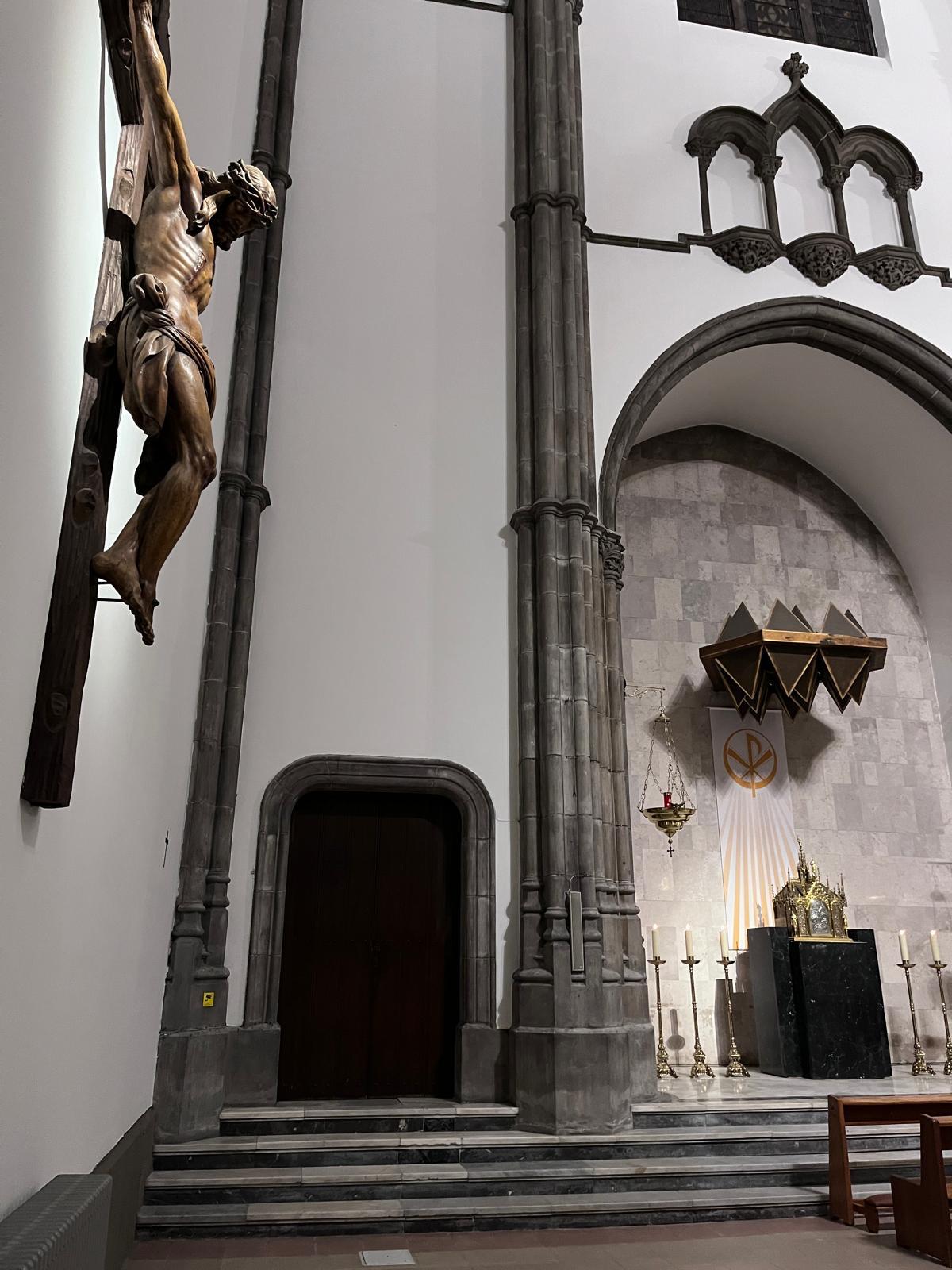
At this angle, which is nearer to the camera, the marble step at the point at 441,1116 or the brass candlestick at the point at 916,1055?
the marble step at the point at 441,1116

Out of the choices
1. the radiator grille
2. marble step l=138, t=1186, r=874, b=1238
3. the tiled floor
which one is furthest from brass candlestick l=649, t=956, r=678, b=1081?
the radiator grille

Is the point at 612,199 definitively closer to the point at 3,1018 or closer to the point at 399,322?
the point at 399,322

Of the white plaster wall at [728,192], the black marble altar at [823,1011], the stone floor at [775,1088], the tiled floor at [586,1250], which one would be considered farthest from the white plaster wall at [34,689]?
the black marble altar at [823,1011]

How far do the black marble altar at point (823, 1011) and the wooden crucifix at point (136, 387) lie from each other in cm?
661

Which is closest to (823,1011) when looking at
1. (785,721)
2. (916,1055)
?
(916,1055)

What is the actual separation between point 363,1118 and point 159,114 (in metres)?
5.17

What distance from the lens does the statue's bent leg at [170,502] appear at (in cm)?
243

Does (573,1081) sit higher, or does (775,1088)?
(573,1081)

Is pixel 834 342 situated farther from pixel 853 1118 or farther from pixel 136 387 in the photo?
pixel 136 387

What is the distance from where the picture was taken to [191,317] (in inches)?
107

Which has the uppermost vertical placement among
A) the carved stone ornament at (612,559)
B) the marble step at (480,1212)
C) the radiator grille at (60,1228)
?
the carved stone ornament at (612,559)

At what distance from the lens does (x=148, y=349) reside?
2.42 meters

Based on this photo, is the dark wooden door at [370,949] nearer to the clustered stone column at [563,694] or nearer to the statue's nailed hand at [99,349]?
the clustered stone column at [563,694]

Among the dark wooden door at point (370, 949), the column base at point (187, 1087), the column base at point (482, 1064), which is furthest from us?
the dark wooden door at point (370, 949)
